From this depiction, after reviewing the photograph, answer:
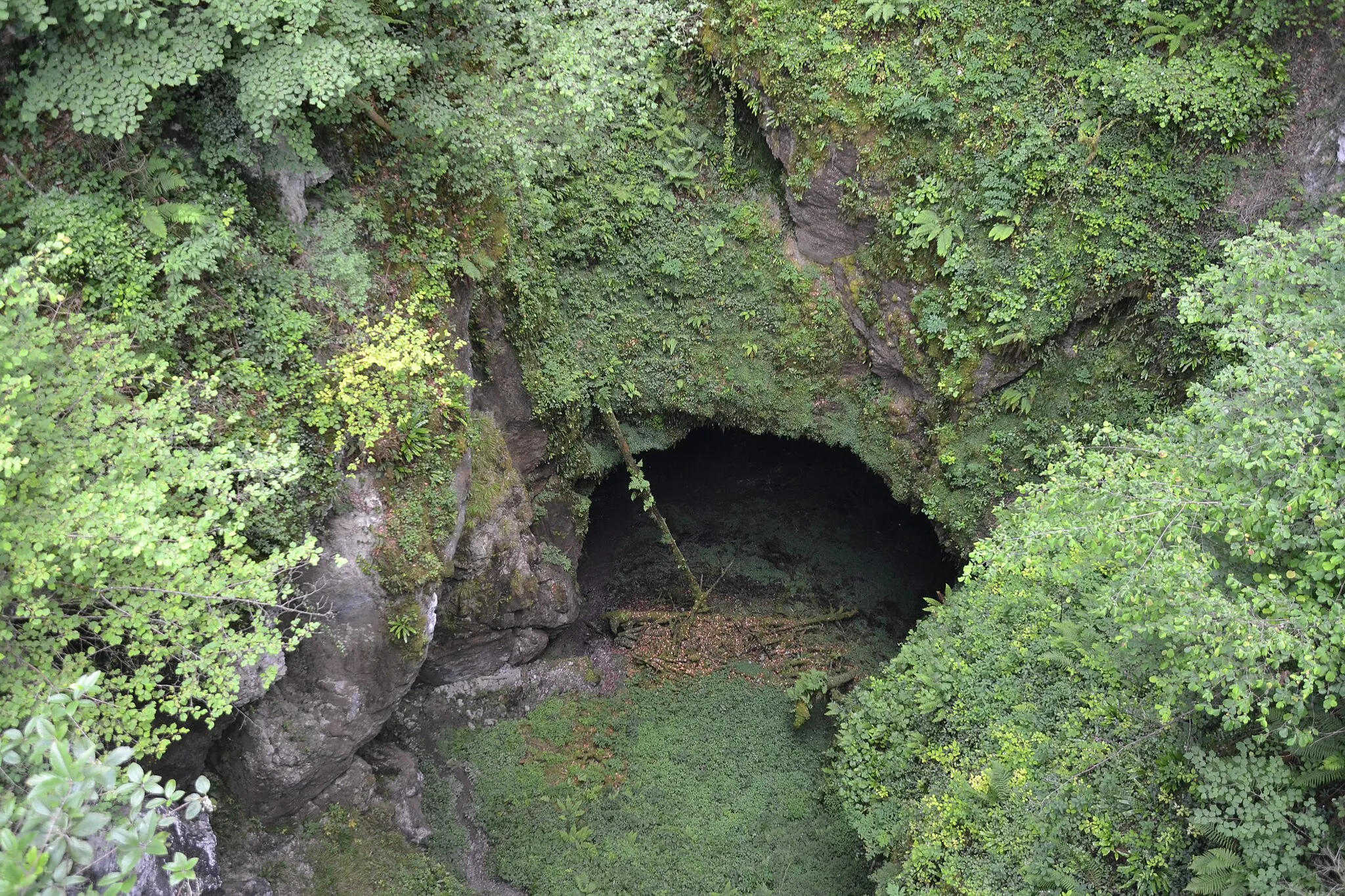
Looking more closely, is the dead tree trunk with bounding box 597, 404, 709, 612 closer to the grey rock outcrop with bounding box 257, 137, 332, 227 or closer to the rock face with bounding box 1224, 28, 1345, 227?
the grey rock outcrop with bounding box 257, 137, 332, 227

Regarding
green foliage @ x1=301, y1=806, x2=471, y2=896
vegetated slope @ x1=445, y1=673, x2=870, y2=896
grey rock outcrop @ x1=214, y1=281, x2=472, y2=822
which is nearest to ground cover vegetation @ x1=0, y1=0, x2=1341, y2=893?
grey rock outcrop @ x1=214, y1=281, x2=472, y2=822

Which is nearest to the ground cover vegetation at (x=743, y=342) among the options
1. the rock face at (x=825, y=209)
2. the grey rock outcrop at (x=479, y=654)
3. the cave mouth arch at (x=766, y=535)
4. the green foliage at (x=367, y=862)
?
the rock face at (x=825, y=209)

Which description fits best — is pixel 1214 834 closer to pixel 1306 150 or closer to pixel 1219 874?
pixel 1219 874

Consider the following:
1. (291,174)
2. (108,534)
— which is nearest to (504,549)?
(291,174)

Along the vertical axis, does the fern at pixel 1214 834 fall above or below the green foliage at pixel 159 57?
below

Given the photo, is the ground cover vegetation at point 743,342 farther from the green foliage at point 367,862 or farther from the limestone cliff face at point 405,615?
the green foliage at point 367,862

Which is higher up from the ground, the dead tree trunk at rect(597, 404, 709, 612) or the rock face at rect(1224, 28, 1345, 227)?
the rock face at rect(1224, 28, 1345, 227)
